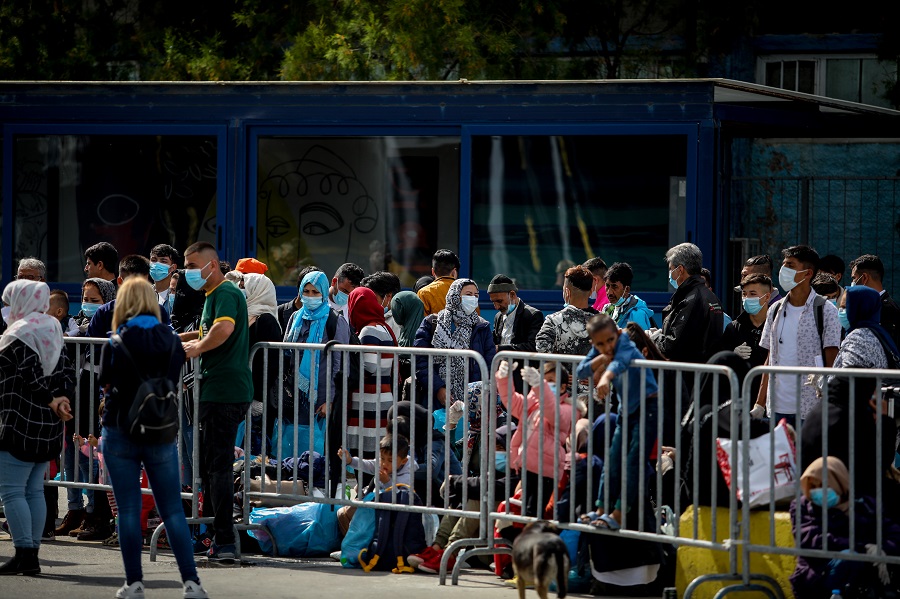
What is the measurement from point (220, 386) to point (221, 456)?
0.42 meters

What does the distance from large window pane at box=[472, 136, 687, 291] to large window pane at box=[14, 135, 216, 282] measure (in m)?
2.57

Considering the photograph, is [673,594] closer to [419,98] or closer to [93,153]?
[419,98]

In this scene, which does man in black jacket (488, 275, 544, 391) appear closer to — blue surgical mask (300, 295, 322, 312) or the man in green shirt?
blue surgical mask (300, 295, 322, 312)

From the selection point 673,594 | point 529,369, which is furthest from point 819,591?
point 529,369

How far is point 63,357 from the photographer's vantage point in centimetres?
777

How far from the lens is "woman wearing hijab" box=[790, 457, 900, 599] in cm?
643

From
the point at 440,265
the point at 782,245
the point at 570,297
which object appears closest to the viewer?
the point at 570,297

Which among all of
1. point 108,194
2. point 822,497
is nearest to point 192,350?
point 822,497

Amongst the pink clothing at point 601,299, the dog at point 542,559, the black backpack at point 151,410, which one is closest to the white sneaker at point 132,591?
the black backpack at point 151,410

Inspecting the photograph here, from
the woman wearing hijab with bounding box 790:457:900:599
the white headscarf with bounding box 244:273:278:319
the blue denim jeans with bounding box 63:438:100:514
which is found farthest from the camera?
the white headscarf with bounding box 244:273:278:319

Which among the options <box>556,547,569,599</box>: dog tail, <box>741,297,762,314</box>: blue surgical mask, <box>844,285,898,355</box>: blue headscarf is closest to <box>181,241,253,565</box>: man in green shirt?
<box>556,547,569,599</box>: dog tail

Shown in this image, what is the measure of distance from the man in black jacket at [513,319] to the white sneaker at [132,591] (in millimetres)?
3841

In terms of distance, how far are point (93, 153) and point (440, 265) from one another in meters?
3.77

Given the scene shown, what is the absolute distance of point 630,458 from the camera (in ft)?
22.8
